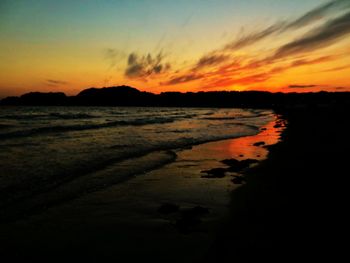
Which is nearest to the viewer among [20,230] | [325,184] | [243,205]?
[20,230]

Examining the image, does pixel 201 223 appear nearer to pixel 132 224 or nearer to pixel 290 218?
pixel 132 224

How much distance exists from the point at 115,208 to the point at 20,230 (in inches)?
95.6

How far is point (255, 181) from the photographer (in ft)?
36.9

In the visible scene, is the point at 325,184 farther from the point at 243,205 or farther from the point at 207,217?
the point at 207,217

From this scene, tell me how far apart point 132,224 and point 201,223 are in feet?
5.32

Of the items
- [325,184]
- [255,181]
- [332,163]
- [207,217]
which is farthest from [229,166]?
[207,217]

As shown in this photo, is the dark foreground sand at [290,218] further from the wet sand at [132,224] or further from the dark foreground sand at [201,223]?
the wet sand at [132,224]

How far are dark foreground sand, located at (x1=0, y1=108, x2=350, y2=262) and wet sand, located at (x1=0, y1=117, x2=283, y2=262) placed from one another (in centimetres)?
2

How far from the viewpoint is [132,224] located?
24.7ft

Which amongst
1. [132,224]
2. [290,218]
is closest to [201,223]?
[132,224]

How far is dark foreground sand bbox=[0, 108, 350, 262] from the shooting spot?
5828 mm

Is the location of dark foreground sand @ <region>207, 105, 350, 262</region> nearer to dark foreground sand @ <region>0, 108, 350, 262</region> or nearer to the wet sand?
dark foreground sand @ <region>0, 108, 350, 262</region>

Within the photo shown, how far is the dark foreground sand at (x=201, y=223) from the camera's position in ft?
19.1

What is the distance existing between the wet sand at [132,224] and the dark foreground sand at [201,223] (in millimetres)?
20
